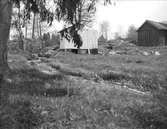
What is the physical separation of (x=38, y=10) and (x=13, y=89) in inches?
A: 129

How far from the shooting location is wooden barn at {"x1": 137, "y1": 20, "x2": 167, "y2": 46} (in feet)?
109

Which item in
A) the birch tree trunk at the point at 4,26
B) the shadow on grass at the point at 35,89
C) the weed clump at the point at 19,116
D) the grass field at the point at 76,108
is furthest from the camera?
the birch tree trunk at the point at 4,26

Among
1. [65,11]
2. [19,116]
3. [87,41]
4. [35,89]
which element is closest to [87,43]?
[87,41]

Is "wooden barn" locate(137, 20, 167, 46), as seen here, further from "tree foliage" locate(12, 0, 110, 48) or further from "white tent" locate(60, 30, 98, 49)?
"tree foliage" locate(12, 0, 110, 48)

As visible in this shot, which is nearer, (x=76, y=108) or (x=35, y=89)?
(x=76, y=108)

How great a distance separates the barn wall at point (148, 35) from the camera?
3359cm

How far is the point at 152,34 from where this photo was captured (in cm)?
3394

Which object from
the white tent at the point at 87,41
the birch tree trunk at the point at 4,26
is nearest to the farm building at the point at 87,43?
the white tent at the point at 87,41

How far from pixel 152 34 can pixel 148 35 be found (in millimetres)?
756

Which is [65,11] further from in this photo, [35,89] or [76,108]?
[76,108]

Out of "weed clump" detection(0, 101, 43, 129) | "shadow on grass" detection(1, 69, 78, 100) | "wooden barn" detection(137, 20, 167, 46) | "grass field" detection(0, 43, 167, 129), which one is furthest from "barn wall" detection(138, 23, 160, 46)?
"weed clump" detection(0, 101, 43, 129)

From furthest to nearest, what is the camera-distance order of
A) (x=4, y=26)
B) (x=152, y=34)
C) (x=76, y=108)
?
(x=152, y=34) → (x=4, y=26) → (x=76, y=108)

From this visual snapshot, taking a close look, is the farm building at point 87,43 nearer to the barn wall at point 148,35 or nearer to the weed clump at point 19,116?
the barn wall at point 148,35

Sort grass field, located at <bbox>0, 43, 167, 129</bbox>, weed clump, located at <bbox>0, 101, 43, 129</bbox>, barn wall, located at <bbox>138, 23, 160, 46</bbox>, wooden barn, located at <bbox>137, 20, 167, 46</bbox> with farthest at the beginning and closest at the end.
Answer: barn wall, located at <bbox>138, 23, 160, 46</bbox>
wooden barn, located at <bbox>137, 20, 167, 46</bbox>
grass field, located at <bbox>0, 43, 167, 129</bbox>
weed clump, located at <bbox>0, 101, 43, 129</bbox>
